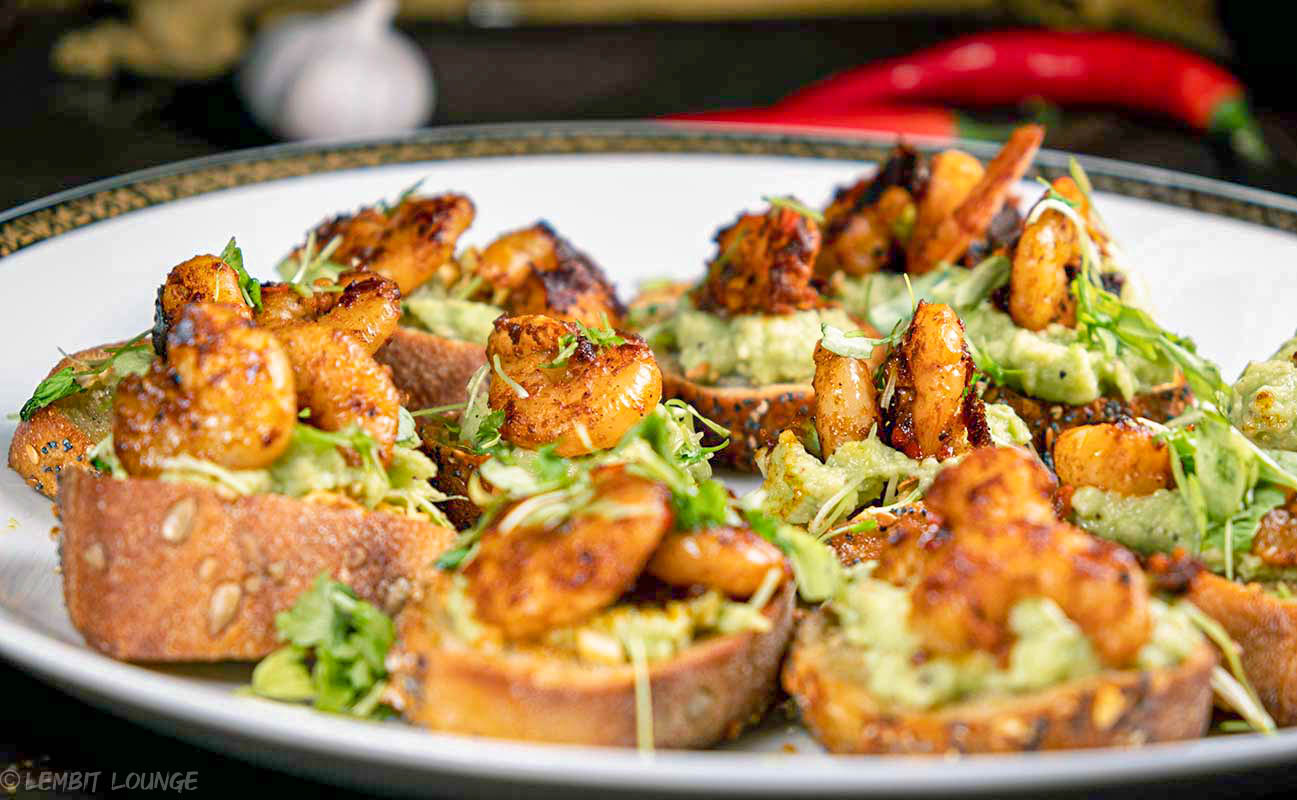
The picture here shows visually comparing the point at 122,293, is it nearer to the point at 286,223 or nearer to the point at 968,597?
the point at 286,223

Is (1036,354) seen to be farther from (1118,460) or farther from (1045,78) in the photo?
(1045,78)

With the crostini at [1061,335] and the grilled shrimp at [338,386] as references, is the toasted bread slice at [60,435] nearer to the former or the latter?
the grilled shrimp at [338,386]

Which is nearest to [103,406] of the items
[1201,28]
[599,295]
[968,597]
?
[599,295]

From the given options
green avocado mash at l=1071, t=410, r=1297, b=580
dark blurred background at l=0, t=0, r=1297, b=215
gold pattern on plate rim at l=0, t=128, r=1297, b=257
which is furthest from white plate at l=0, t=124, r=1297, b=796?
dark blurred background at l=0, t=0, r=1297, b=215

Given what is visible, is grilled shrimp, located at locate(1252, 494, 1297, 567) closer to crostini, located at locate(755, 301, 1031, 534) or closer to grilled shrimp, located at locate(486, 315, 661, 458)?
crostini, located at locate(755, 301, 1031, 534)

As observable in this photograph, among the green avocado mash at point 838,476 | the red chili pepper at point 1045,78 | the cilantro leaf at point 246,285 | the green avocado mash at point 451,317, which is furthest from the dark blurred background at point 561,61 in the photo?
the green avocado mash at point 838,476
